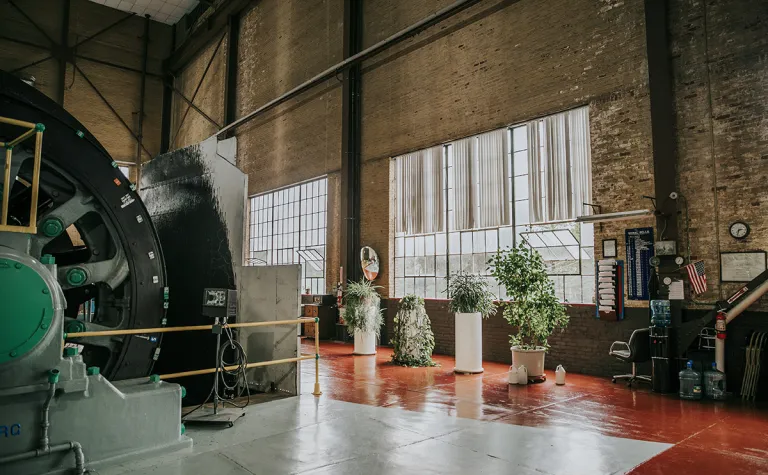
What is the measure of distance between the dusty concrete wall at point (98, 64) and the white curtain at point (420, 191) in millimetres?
12802

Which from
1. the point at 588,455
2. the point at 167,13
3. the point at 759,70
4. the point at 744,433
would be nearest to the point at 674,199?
the point at 759,70

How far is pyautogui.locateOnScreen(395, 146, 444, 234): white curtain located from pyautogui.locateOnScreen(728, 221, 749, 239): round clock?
5207 millimetres

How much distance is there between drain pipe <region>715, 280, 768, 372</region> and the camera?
629 centimetres

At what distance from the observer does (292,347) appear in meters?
6.45

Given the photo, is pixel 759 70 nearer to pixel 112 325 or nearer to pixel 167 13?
pixel 112 325

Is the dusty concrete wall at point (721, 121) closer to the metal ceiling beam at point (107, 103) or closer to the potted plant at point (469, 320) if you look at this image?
the potted plant at point (469, 320)

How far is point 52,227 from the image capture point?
4.81 m

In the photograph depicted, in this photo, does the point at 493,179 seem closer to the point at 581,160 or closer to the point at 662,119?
the point at 581,160

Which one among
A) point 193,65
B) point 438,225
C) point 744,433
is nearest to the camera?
point 744,433

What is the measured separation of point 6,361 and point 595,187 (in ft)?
25.3

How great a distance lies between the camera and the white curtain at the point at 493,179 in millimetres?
9672

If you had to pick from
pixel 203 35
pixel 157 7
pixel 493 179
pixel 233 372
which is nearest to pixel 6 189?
pixel 233 372

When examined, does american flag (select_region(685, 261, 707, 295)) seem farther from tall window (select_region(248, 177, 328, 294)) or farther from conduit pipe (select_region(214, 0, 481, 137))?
tall window (select_region(248, 177, 328, 294))

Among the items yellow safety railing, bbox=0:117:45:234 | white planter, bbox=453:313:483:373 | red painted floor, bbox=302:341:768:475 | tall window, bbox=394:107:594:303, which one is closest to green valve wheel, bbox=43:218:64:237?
yellow safety railing, bbox=0:117:45:234
